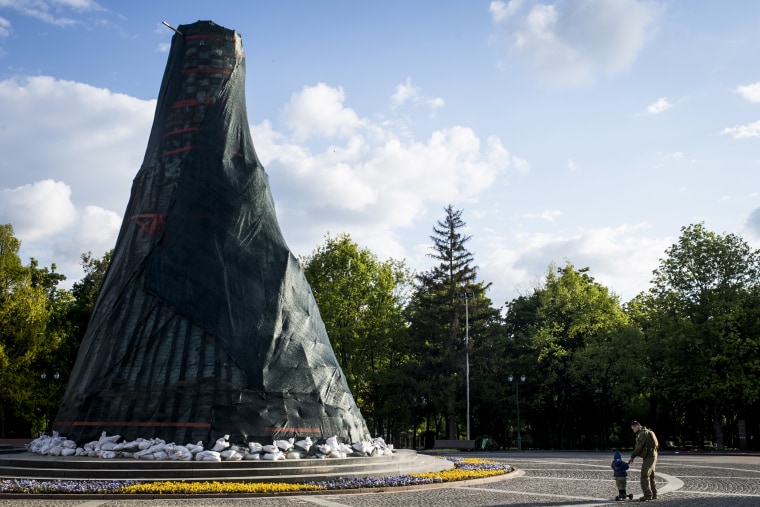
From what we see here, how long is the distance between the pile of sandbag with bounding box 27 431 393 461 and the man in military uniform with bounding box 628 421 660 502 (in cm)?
764

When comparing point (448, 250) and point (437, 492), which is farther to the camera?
point (448, 250)

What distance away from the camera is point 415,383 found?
4725 cm

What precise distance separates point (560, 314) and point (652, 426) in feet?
35.0

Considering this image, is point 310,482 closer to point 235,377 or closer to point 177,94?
point 235,377

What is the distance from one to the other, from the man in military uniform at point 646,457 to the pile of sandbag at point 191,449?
764cm

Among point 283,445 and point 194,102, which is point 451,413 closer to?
point 283,445

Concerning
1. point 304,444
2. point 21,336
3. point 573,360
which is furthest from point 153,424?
point 573,360

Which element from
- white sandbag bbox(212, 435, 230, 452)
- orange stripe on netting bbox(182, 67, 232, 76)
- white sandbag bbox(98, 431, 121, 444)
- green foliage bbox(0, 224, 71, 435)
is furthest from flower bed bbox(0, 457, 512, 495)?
green foliage bbox(0, 224, 71, 435)

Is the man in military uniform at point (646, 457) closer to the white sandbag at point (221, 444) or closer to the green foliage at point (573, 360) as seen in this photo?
the white sandbag at point (221, 444)

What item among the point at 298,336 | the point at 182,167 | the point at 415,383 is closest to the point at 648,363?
the point at 415,383

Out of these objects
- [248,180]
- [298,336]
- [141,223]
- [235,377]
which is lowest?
[235,377]

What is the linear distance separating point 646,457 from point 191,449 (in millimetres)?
10484

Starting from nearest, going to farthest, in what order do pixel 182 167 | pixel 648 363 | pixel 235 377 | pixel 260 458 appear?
pixel 260 458 < pixel 235 377 < pixel 182 167 < pixel 648 363

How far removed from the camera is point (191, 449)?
16906 mm
